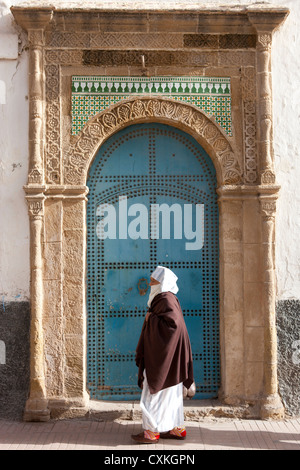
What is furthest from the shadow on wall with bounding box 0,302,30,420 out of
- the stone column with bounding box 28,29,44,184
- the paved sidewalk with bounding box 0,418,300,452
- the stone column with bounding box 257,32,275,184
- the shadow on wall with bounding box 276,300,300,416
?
the stone column with bounding box 257,32,275,184

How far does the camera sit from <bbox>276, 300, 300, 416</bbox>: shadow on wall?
5621 mm

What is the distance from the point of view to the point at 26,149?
5680mm

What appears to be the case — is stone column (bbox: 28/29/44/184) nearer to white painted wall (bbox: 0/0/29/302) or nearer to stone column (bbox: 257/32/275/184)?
white painted wall (bbox: 0/0/29/302)

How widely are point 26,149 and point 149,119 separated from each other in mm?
1281

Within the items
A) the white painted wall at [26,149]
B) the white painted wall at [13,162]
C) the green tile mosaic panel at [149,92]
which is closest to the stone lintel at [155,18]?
the white painted wall at [26,149]

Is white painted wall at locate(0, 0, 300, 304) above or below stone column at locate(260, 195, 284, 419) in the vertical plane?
above

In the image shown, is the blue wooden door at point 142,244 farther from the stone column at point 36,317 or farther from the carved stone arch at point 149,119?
the stone column at point 36,317

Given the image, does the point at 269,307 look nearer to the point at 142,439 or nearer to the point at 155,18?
the point at 142,439

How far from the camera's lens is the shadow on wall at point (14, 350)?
18.3ft

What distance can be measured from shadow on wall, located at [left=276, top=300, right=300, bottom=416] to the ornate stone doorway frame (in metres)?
0.12

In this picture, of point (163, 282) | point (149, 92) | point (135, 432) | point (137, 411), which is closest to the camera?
point (163, 282)

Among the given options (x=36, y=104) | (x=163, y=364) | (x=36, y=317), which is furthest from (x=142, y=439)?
(x=36, y=104)

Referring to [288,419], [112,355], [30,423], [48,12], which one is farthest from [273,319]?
[48,12]

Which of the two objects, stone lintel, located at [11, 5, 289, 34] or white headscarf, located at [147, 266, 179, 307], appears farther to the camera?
stone lintel, located at [11, 5, 289, 34]
